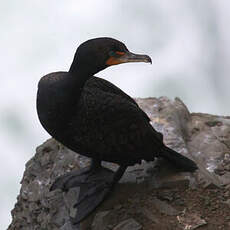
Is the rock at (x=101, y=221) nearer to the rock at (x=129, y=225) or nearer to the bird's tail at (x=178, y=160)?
the rock at (x=129, y=225)

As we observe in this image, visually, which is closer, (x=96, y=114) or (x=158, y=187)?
(x=96, y=114)

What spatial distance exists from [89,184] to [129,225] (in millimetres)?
691

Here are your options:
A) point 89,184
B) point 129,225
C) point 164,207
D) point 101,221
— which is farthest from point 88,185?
point 164,207

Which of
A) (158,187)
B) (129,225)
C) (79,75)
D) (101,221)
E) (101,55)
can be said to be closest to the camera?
(101,55)

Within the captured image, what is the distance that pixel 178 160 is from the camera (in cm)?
524

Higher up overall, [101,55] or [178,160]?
[101,55]

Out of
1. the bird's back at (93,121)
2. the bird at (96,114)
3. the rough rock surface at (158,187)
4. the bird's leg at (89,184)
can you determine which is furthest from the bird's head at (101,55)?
the rough rock surface at (158,187)

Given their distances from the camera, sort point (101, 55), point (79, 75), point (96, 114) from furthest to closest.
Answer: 1. point (96, 114)
2. point (79, 75)
3. point (101, 55)

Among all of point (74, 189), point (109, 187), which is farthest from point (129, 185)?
point (74, 189)

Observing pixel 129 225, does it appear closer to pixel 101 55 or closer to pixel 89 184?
pixel 89 184

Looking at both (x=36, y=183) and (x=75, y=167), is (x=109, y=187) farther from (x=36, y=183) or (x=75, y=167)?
(x=36, y=183)

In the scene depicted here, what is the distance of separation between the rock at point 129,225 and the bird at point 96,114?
13.1 inches

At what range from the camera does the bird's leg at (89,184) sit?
5.09 m

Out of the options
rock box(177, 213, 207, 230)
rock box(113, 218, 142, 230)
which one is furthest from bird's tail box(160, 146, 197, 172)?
rock box(113, 218, 142, 230)
